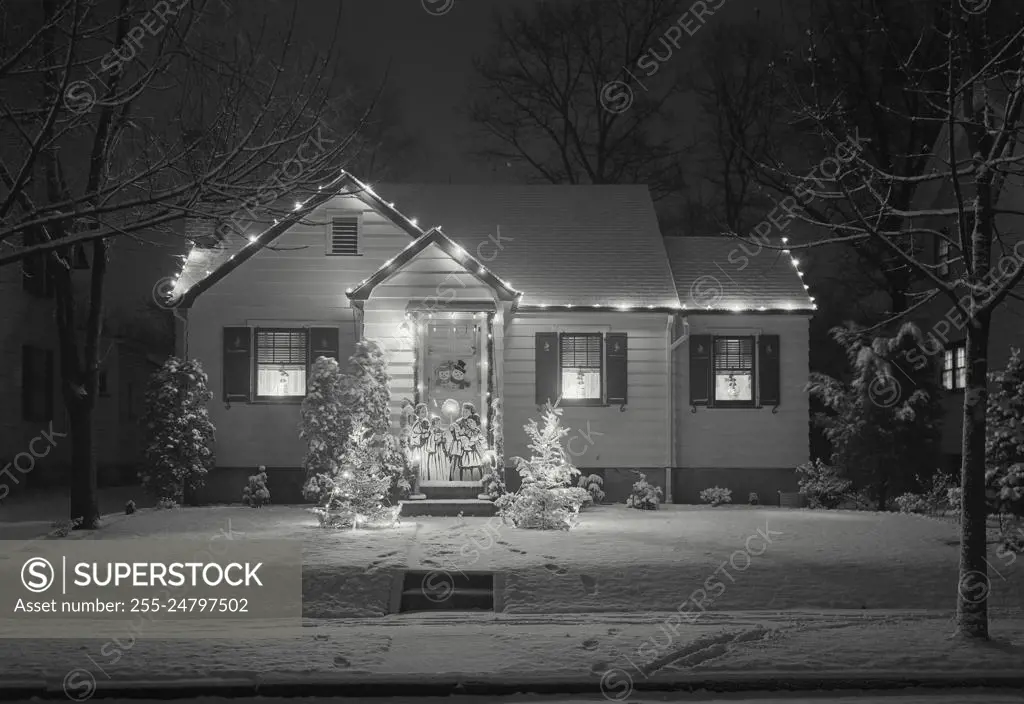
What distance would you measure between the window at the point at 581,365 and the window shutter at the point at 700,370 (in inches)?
83.3

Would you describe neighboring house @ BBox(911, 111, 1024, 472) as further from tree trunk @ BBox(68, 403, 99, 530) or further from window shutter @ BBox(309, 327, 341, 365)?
tree trunk @ BBox(68, 403, 99, 530)

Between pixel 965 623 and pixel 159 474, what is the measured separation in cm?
1591

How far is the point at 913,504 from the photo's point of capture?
21.4m

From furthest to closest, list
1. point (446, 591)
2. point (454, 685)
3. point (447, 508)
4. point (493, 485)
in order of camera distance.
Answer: point (493, 485) → point (447, 508) → point (446, 591) → point (454, 685)

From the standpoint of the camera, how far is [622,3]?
3412 centimetres

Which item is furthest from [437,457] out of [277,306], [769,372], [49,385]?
[49,385]

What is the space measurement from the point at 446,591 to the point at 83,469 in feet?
25.5

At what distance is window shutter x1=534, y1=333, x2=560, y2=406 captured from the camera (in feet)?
74.9

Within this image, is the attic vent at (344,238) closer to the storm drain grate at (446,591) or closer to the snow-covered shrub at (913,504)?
the storm drain grate at (446,591)

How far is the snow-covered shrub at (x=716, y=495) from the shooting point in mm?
22844

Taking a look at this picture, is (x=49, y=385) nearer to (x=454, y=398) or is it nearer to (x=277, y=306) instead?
(x=277, y=306)

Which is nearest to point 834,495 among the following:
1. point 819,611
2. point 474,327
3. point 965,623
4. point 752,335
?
point 752,335

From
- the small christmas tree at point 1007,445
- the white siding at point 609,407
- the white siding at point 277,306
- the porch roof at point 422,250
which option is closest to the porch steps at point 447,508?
the white siding at point 609,407

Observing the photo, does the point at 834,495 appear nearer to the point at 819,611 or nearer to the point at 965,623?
the point at 819,611
